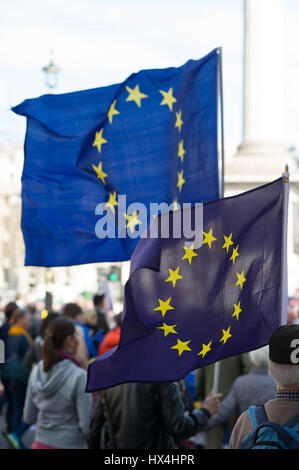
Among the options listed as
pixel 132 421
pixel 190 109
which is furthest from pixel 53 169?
pixel 132 421

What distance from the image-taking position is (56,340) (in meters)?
5.95

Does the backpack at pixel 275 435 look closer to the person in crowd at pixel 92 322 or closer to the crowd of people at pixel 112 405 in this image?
the crowd of people at pixel 112 405

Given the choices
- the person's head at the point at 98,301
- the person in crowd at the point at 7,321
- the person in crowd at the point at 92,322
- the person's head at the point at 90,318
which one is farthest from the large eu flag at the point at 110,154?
the person's head at the point at 98,301

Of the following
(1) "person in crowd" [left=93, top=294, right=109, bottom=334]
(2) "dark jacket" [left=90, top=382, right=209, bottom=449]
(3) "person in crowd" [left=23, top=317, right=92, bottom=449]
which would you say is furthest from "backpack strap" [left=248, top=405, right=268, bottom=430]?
(1) "person in crowd" [left=93, top=294, right=109, bottom=334]

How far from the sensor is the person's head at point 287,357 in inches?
134

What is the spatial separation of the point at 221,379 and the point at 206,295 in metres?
3.84

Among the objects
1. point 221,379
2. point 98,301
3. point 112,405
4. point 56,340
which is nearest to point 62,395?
point 56,340

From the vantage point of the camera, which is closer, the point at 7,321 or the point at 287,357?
the point at 287,357

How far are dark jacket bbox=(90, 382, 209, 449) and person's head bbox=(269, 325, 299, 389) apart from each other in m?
1.85

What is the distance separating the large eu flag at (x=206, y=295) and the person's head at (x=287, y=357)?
1064mm

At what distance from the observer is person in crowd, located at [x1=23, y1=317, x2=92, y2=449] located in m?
5.84

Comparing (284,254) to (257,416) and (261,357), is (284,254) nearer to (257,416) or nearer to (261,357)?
(257,416)

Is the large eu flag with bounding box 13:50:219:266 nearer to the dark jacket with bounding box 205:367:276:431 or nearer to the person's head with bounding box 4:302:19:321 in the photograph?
the dark jacket with bounding box 205:367:276:431

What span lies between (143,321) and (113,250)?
2696mm
